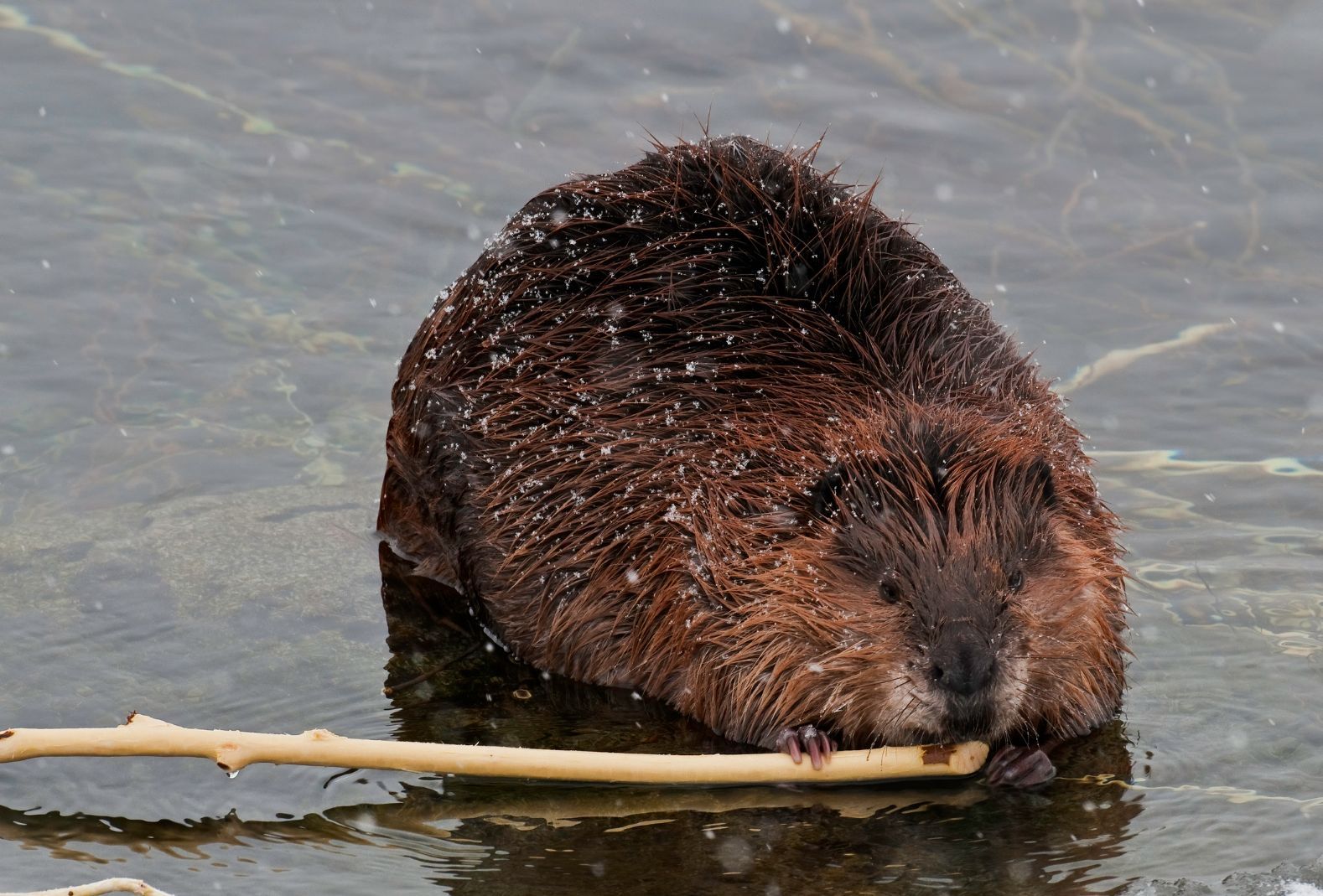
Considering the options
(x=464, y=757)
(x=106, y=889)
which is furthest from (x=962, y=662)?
(x=106, y=889)

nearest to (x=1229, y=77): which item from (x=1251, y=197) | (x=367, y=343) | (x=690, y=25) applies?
(x=1251, y=197)

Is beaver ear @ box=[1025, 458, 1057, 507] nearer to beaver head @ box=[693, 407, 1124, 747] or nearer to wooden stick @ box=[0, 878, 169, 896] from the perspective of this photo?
beaver head @ box=[693, 407, 1124, 747]

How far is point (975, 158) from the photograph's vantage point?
298 inches

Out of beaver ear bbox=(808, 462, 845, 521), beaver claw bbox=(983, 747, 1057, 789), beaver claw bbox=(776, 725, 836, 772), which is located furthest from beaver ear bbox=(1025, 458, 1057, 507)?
beaver claw bbox=(776, 725, 836, 772)

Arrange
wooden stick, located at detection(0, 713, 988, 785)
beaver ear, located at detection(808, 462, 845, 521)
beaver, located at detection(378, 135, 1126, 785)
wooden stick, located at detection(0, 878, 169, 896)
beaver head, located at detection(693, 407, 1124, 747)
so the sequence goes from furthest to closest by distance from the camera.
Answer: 1. beaver ear, located at detection(808, 462, 845, 521)
2. beaver, located at detection(378, 135, 1126, 785)
3. beaver head, located at detection(693, 407, 1124, 747)
4. wooden stick, located at detection(0, 713, 988, 785)
5. wooden stick, located at detection(0, 878, 169, 896)

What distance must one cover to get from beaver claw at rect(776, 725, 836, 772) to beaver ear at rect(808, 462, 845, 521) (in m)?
0.45

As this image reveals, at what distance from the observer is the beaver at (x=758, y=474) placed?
3.99 meters

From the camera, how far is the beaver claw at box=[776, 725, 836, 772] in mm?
3998

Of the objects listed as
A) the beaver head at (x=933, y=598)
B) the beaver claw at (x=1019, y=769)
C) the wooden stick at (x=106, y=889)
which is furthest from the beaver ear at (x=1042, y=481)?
the wooden stick at (x=106, y=889)

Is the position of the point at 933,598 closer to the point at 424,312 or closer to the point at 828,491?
the point at 828,491

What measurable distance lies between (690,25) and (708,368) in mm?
4125

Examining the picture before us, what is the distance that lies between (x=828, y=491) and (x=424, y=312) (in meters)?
2.81

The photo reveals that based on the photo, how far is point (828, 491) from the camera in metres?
4.13

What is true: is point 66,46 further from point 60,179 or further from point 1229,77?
point 1229,77
